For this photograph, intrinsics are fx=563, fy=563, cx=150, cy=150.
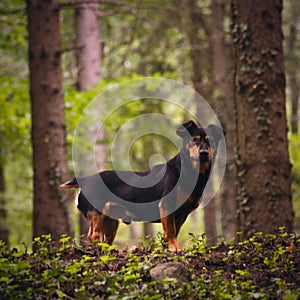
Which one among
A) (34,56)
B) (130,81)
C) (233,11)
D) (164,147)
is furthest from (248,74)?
(164,147)

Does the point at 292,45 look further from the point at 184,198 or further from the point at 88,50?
the point at 184,198

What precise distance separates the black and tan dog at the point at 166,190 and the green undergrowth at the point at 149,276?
543 millimetres

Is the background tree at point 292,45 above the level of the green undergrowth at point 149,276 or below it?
above

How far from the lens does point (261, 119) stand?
29.0ft

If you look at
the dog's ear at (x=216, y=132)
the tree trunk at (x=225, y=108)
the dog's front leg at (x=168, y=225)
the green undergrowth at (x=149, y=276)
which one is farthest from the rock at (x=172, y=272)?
the tree trunk at (x=225, y=108)

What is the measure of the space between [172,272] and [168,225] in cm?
157

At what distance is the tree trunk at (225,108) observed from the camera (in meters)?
15.3

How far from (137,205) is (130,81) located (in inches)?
324

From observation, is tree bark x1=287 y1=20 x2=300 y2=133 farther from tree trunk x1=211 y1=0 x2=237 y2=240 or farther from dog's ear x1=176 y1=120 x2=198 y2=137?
dog's ear x1=176 y1=120 x2=198 y2=137

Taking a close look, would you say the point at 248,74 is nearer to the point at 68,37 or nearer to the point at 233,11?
the point at 233,11

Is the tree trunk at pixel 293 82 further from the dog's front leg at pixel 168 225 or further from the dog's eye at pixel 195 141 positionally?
the dog's front leg at pixel 168 225

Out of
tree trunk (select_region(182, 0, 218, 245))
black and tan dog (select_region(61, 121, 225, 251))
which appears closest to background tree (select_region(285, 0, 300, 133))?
tree trunk (select_region(182, 0, 218, 245))

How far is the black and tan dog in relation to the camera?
729cm

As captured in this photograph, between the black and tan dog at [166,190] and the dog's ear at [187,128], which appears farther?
the dog's ear at [187,128]
